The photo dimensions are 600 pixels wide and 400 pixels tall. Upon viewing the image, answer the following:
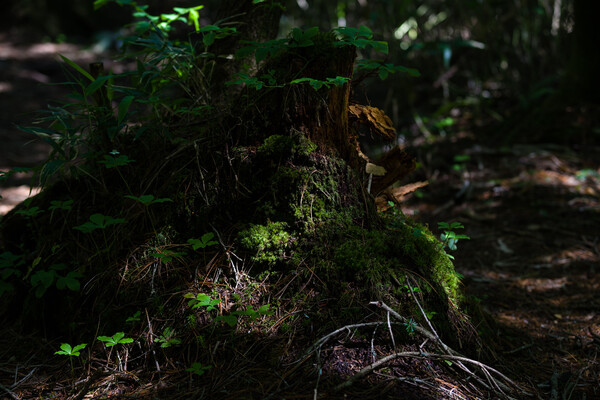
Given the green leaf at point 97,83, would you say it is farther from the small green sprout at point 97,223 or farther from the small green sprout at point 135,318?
the small green sprout at point 135,318

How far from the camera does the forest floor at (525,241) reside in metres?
2.11

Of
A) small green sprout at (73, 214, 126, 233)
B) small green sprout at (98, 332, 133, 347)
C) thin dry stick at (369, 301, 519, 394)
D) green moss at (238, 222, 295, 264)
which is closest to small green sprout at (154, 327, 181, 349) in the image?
small green sprout at (98, 332, 133, 347)

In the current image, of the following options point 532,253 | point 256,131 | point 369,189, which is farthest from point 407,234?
point 532,253

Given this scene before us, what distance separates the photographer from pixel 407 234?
84.7 inches

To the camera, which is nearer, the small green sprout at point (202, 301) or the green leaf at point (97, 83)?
the small green sprout at point (202, 301)

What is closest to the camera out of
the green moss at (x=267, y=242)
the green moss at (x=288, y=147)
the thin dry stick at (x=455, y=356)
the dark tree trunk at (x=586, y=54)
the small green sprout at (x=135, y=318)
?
A: the thin dry stick at (x=455, y=356)

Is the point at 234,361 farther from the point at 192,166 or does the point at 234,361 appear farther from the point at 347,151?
the point at 347,151

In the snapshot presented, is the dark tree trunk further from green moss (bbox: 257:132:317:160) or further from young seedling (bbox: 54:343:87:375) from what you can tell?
young seedling (bbox: 54:343:87:375)

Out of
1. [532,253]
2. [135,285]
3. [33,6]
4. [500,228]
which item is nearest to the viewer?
[135,285]

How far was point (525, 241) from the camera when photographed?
12.0ft

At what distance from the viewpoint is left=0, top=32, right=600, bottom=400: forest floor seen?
211 cm

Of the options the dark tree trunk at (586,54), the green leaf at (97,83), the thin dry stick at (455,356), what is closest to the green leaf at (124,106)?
the green leaf at (97,83)

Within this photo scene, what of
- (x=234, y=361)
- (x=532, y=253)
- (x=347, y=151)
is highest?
(x=347, y=151)

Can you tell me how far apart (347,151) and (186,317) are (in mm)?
1178
